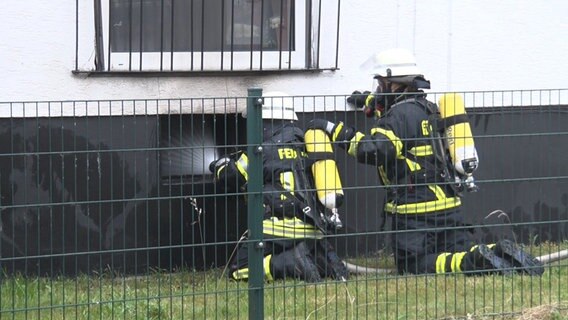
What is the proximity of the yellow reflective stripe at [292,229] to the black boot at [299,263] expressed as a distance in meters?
0.08

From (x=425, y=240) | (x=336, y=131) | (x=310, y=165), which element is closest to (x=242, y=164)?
(x=310, y=165)

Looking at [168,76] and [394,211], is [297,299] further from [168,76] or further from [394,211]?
[168,76]

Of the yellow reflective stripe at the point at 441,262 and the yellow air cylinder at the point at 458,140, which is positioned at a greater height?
the yellow air cylinder at the point at 458,140

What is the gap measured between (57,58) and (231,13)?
1.42m

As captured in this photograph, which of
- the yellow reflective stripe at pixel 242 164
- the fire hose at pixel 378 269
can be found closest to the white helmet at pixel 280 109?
the yellow reflective stripe at pixel 242 164

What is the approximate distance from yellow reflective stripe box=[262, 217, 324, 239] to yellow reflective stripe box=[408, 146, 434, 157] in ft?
2.72

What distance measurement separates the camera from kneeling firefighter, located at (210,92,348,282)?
276 inches

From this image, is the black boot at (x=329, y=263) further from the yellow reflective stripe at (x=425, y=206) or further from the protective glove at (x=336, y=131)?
the protective glove at (x=336, y=131)

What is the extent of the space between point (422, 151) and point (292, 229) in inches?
40.5

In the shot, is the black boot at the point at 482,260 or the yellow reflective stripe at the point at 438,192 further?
the yellow reflective stripe at the point at 438,192

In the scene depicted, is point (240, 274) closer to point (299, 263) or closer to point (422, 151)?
point (299, 263)

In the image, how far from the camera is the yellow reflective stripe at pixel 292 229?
6895 millimetres

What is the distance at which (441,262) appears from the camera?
24.8 feet

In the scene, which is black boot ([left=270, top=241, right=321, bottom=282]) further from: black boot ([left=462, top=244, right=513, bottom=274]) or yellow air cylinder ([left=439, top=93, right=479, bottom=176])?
yellow air cylinder ([left=439, top=93, right=479, bottom=176])
